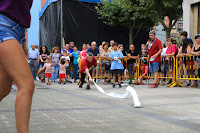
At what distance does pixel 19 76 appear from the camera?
2.54 meters

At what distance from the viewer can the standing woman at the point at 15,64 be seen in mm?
2537

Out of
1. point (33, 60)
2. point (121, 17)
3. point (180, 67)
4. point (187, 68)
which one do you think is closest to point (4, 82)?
point (187, 68)

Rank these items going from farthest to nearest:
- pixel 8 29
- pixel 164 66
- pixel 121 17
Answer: pixel 121 17 < pixel 164 66 < pixel 8 29

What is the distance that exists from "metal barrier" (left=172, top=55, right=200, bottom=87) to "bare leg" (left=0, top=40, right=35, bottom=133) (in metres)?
9.15

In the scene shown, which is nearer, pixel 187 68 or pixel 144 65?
pixel 187 68

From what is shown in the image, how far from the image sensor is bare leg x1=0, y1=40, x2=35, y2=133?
8.31ft

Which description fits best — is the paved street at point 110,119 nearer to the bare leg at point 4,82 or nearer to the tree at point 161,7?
the bare leg at point 4,82

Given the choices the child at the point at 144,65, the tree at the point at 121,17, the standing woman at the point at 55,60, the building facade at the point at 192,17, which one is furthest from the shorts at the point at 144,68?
the tree at the point at 121,17

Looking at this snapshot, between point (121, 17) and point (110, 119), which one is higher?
point (121, 17)

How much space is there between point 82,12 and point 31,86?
67.3ft

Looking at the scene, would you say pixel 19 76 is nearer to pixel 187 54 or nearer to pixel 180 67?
pixel 187 54

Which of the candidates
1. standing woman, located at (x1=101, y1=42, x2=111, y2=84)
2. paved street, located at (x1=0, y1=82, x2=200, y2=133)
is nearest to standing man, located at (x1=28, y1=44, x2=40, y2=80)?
standing woman, located at (x1=101, y1=42, x2=111, y2=84)

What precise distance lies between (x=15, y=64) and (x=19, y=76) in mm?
99

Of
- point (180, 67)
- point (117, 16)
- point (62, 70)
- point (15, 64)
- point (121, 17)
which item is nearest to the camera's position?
point (15, 64)
